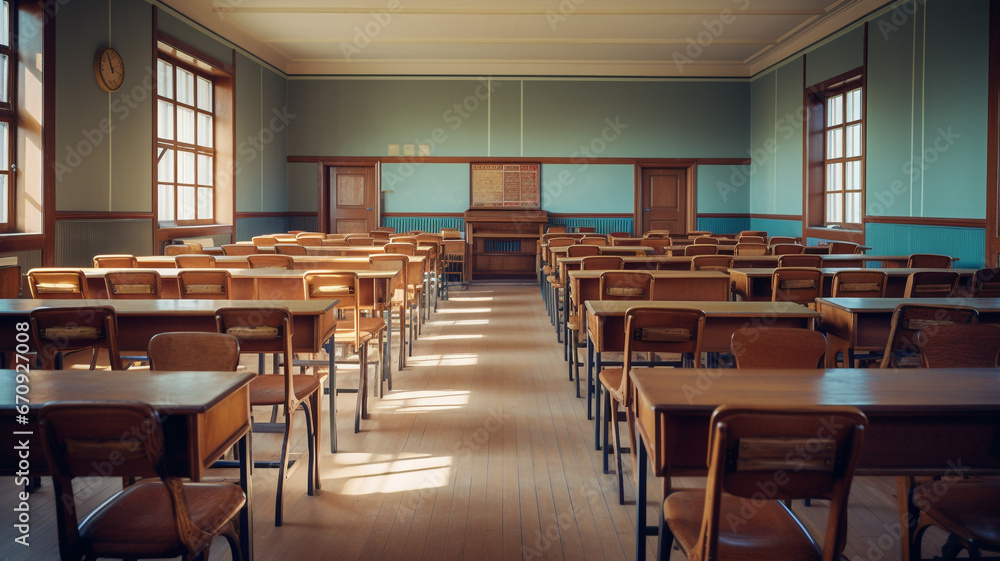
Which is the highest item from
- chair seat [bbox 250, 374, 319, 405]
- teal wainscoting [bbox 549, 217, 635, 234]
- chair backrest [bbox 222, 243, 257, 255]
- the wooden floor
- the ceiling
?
the ceiling

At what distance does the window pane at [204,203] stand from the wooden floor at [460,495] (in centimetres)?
753

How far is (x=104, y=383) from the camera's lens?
222 cm

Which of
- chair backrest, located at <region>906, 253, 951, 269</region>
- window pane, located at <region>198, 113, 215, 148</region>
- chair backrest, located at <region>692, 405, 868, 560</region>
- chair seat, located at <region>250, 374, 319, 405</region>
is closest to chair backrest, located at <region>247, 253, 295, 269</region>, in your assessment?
chair seat, located at <region>250, 374, 319, 405</region>

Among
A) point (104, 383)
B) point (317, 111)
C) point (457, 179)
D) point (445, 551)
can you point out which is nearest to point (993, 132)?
point (445, 551)

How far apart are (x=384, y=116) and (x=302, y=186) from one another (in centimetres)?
214

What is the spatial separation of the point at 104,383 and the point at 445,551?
1.29m

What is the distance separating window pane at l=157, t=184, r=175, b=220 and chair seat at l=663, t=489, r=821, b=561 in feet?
31.7

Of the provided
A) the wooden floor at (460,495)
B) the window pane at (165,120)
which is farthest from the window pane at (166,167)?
the wooden floor at (460,495)

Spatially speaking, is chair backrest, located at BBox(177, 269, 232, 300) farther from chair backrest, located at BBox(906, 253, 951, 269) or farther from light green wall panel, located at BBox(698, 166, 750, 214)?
light green wall panel, located at BBox(698, 166, 750, 214)

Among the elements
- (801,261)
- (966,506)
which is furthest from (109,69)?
(966,506)

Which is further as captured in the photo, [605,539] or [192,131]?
[192,131]

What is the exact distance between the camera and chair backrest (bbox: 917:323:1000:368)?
277cm

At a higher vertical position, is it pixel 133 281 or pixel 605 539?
pixel 133 281

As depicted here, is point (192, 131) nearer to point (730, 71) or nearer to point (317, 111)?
point (317, 111)
